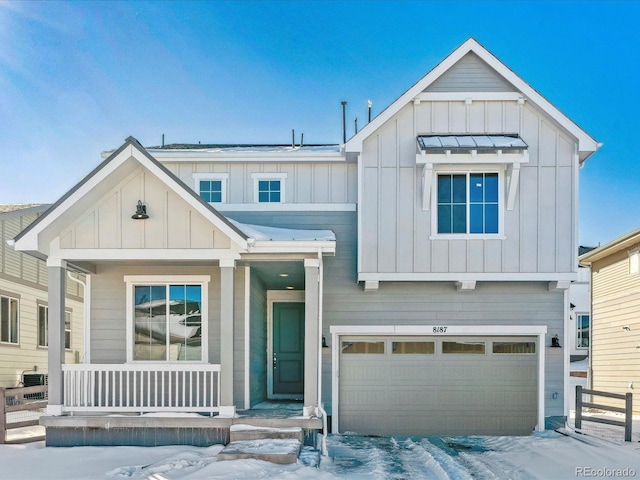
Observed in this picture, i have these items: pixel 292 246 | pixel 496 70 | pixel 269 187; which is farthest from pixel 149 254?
pixel 496 70

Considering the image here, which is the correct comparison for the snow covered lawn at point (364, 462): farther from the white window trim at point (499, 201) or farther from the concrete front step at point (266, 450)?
the white window trim at point (499, 201)

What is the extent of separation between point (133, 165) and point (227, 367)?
10.4 feet

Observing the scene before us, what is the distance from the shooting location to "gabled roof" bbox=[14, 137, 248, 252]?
27.1ft

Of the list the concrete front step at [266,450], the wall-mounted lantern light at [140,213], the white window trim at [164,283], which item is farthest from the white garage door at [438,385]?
the wall-mounted lantern light at [140,213]

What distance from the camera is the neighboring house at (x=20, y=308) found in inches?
604

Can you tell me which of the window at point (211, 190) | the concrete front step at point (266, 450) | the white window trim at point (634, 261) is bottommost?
the concrete front step at point (266, 450)

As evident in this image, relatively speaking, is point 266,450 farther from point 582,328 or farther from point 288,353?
point 582,328

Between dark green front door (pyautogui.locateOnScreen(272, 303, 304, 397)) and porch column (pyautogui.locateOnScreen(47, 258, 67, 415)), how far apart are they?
434cm

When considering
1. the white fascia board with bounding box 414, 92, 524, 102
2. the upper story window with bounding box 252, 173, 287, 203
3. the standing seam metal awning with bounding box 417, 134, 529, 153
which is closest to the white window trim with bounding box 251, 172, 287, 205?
the upper story window with bounding box 252, 173, 287, 203

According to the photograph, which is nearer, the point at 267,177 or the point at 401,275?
the point at 401,275

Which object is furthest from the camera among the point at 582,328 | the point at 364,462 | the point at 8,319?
the point at 582,328

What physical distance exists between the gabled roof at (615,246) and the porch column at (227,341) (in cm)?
1050

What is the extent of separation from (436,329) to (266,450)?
4.65 metres

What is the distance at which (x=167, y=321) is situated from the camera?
9914mm
